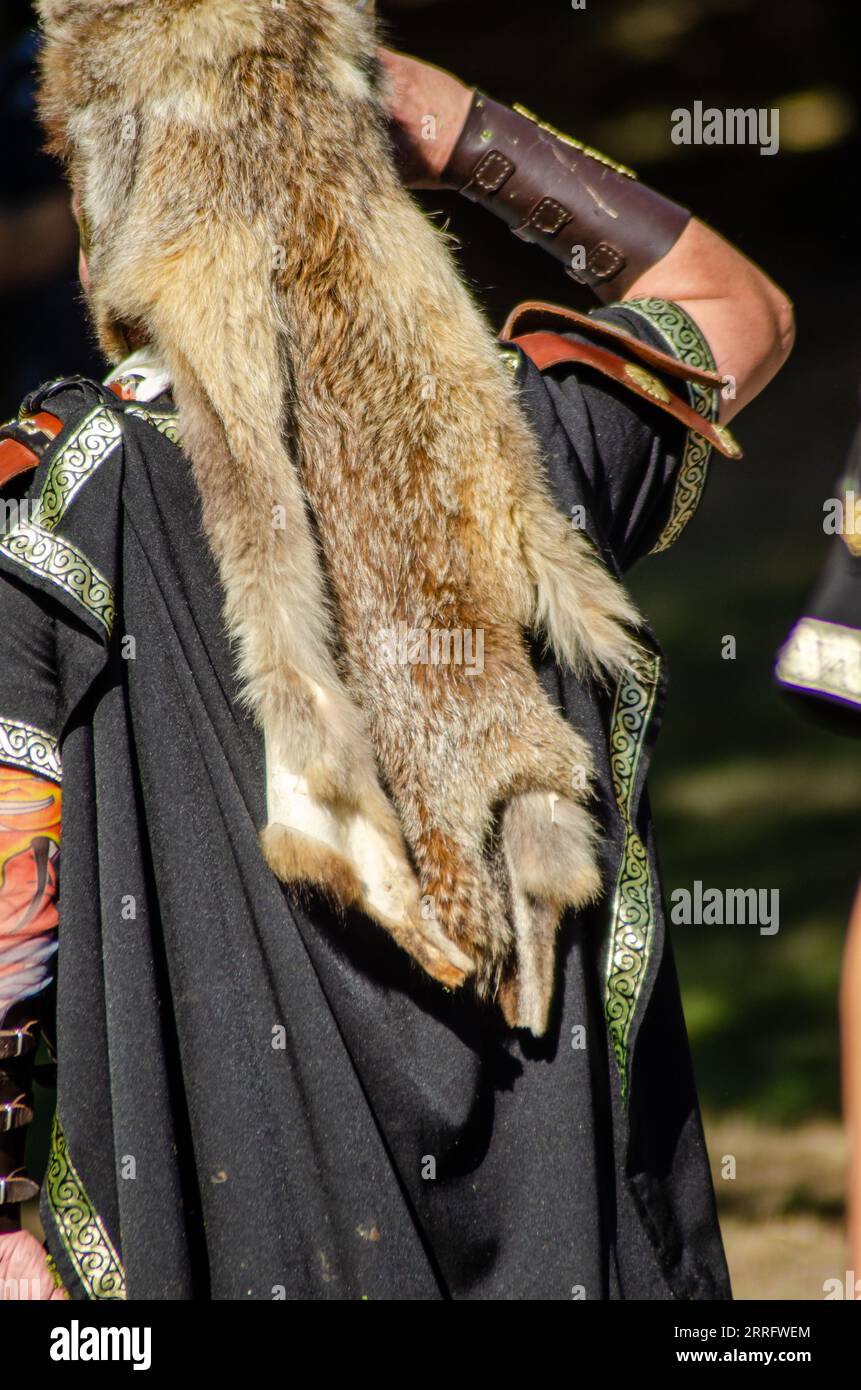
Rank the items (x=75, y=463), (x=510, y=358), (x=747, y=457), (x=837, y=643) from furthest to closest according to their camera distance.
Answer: (x=747, y=457), (x=510, y=358), (x=75, y=463), (x=837, y=643)

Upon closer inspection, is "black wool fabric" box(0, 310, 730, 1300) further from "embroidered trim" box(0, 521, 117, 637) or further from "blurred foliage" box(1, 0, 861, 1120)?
"blurred foliage" box(1, 0, 861, 1120)

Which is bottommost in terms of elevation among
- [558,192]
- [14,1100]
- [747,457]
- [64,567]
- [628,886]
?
[747,457]

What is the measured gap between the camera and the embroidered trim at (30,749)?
1405 millimetres

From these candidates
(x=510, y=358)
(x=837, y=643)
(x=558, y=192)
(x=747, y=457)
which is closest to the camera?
(x=837, y=643)

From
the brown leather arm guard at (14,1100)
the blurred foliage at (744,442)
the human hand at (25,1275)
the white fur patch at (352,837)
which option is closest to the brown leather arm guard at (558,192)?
the white fur patch at (352,837)

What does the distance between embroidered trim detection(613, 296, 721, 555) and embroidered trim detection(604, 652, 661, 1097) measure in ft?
0.83

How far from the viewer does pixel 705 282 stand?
5.75 feet

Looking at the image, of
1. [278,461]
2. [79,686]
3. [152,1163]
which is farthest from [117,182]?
[152,1163]

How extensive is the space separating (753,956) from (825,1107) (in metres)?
0.62

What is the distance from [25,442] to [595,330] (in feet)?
2.02

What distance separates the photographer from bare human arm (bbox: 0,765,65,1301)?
1.41 meters

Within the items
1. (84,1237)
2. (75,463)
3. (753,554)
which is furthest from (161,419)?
(753,554)

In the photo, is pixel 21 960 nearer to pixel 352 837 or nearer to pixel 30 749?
pixel 30 749
